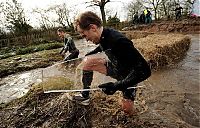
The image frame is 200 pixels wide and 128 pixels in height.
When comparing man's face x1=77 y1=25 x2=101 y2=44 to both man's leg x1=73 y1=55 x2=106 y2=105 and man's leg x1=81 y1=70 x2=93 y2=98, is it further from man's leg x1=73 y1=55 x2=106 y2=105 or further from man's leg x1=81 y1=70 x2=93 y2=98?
man's leg x1=81 y1=70 x2=93 y2=98

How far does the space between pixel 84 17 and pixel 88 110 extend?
1.86 meters

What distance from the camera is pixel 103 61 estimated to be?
385cm

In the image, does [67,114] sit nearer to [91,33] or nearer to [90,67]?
[90,67]

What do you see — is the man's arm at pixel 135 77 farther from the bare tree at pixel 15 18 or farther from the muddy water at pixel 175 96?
the bare tree at pixel 15 18

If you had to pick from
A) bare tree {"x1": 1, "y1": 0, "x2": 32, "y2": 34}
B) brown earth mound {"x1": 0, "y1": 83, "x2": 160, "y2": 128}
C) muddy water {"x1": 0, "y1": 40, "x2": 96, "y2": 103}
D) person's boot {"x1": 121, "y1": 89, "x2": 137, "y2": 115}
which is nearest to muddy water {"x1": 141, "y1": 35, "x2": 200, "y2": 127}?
person's boot {"x1": 121, "y1": 89, "x2": 137, "y2": 115}

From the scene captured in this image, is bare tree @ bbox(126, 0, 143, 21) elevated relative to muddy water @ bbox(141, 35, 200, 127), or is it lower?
elevated

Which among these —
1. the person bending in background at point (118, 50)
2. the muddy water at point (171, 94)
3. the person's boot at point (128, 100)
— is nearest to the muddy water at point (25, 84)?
the muddy water at point (171, 94)

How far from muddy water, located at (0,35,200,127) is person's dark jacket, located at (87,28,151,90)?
943 mm

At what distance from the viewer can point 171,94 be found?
5.42 metres

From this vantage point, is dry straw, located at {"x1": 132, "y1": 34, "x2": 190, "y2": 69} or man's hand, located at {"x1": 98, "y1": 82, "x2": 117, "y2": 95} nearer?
man's hand, located at {"x1": 98, "y1": 82, "x2": 117, "y2": 95}

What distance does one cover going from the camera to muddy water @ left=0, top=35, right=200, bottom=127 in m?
4.14

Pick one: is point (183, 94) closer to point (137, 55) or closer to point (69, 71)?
point (69, 71)

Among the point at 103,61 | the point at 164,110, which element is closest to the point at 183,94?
the point at 164,110

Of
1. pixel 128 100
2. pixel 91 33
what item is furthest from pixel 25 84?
pixel 91 33
